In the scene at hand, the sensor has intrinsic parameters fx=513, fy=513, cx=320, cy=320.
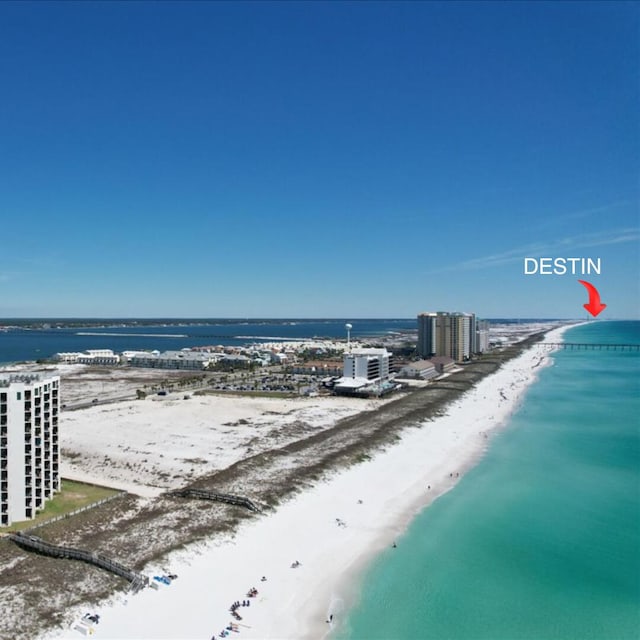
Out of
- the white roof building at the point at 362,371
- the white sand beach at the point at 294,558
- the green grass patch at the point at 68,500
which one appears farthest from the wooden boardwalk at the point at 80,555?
the white roof building at the point at 362,371

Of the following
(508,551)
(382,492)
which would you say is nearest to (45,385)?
(382,492)

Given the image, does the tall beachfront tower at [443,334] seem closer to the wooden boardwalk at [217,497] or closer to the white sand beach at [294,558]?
the white sand beach at [294,558]

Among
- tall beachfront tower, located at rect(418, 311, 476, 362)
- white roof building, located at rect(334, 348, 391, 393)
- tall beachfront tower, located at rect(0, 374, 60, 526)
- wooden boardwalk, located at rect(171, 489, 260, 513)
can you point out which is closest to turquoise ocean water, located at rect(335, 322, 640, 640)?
wooden boardwalk, located at rect(171, 489, 260, 513)

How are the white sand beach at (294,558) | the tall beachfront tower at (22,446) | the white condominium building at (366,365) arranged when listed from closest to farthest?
the white sand beach at (294,558) → the tall beachfront tower at (22,446) → the white condominium building at (366,365)

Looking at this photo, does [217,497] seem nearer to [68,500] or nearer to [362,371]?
[68,500]

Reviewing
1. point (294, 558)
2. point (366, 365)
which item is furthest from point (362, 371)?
point (294, 558)

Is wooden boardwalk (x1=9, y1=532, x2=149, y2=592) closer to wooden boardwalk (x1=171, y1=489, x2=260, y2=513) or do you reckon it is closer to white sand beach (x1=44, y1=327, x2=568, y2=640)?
white sand beach (x1=44, y1=327, x2=568, y2=640)
